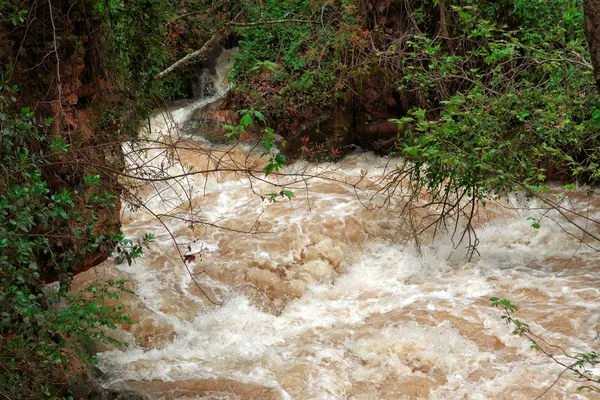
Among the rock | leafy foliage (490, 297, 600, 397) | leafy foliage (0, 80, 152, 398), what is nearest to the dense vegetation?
leafy foliage (0, 80, 152, 398)

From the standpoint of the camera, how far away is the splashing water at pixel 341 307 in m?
4.71

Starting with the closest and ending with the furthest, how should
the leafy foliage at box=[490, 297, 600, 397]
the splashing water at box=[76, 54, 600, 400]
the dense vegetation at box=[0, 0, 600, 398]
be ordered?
the leafy foliage at box=[490, 297, 600, 397] → the dense vegetation at box=[0, 0, 600, 398] → the splashing water at box=[76, 54, 600, 400]

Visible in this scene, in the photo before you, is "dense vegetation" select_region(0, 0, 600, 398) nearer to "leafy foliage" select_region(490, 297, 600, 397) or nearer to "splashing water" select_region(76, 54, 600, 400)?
"splashing water" select_region(76, 54, 600, 400)

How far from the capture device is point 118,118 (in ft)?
16.5

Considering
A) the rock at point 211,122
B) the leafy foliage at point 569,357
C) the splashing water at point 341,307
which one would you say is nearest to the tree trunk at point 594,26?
the leafy foliage at point 569,357

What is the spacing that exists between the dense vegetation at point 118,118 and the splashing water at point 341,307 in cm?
64

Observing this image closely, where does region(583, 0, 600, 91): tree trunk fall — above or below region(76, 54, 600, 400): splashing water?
above

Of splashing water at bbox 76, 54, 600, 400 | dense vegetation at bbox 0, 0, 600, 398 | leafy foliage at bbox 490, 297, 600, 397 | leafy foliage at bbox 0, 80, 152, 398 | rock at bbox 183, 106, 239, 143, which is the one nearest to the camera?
leafy foliage at bbox 0, 80, 152, 398

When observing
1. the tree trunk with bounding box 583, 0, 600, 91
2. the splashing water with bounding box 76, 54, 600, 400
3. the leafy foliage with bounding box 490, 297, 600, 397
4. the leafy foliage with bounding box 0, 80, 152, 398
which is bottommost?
the splashing water with bounding box 76, 54, 600, 400

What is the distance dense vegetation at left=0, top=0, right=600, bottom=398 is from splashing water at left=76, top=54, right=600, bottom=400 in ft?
2.09

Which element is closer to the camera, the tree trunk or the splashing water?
the tree trunk

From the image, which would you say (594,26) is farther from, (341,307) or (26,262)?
(341,307)

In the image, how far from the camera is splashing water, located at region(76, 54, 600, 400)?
4707mm

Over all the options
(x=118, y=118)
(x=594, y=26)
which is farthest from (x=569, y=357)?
(x=118, y=118)
